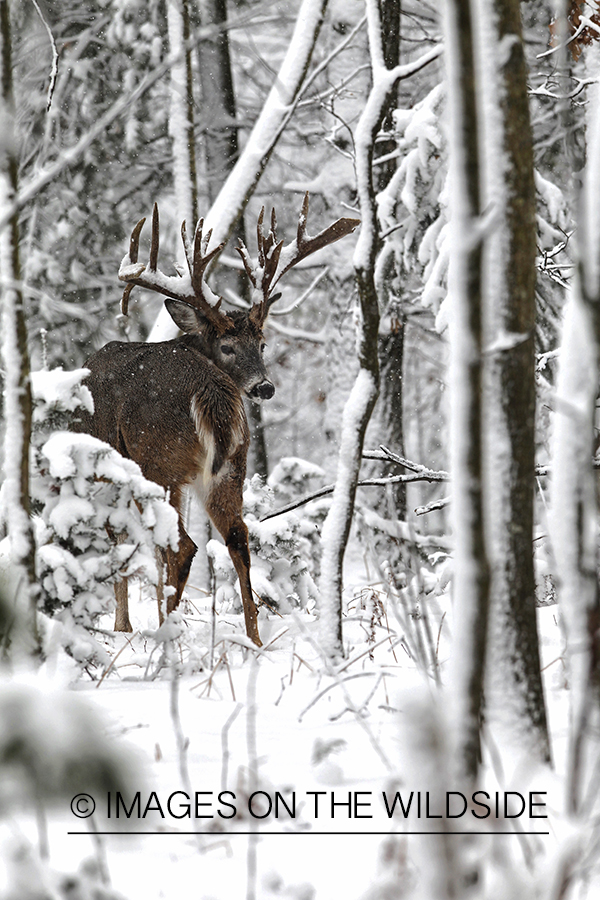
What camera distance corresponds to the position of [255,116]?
1103 cm

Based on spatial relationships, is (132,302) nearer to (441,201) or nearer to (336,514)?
(441,201)

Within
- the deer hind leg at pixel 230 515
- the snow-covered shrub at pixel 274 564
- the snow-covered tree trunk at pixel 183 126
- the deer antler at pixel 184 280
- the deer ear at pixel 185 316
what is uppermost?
the snow-covered tree trunk at pixel 183 126

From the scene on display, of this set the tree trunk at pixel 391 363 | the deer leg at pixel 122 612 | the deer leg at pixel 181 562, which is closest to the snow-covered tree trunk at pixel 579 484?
the deer leg at pixel 181 562

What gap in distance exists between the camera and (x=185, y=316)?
5.63 m

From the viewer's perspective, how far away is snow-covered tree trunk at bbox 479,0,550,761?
2.09 meters

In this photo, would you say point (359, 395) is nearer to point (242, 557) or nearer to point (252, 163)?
point (242, 557)

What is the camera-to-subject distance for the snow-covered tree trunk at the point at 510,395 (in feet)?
6.84

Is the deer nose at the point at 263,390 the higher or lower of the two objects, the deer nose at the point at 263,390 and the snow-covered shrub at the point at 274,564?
the higher

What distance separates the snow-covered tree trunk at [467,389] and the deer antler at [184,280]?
150 inches

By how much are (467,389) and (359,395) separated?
7.20 ft

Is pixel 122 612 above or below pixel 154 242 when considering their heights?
below

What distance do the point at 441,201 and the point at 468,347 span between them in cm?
501

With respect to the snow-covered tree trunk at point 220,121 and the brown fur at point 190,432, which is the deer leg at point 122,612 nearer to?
the brown fur at point 190,432

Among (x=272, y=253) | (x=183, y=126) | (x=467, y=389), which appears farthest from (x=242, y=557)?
(x=183, y=126)
